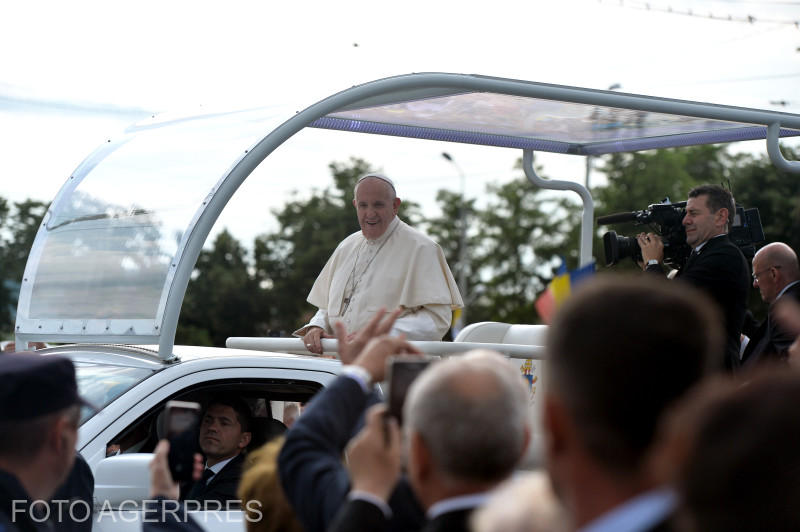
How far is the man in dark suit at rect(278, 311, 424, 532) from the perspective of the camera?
2316 millimetres

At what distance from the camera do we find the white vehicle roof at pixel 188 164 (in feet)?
17.8

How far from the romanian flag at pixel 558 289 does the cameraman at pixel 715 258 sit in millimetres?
3173

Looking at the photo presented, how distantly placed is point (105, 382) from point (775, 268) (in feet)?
11.4

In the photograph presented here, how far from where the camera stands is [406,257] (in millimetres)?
6375

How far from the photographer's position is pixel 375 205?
6.37 metres

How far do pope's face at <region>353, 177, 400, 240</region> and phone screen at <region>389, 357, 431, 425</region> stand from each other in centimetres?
403

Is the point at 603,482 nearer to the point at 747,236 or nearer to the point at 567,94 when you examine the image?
the point at 567,94

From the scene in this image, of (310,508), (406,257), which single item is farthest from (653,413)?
(406,257)

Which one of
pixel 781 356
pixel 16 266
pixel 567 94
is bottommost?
pixel 16 266

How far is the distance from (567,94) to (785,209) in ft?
116

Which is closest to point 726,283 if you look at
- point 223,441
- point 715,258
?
point 715,258

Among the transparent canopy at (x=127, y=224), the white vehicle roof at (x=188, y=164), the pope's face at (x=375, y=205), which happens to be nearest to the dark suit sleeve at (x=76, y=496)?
the white vehicle roof at (x=188, y=164)

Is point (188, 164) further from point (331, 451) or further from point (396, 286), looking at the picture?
point (331, 451)

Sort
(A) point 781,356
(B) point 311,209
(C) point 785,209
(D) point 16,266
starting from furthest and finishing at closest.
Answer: (B) point 311,209 < (C) point 785,209 < (D) point 16,266 < (A) point 781,356
